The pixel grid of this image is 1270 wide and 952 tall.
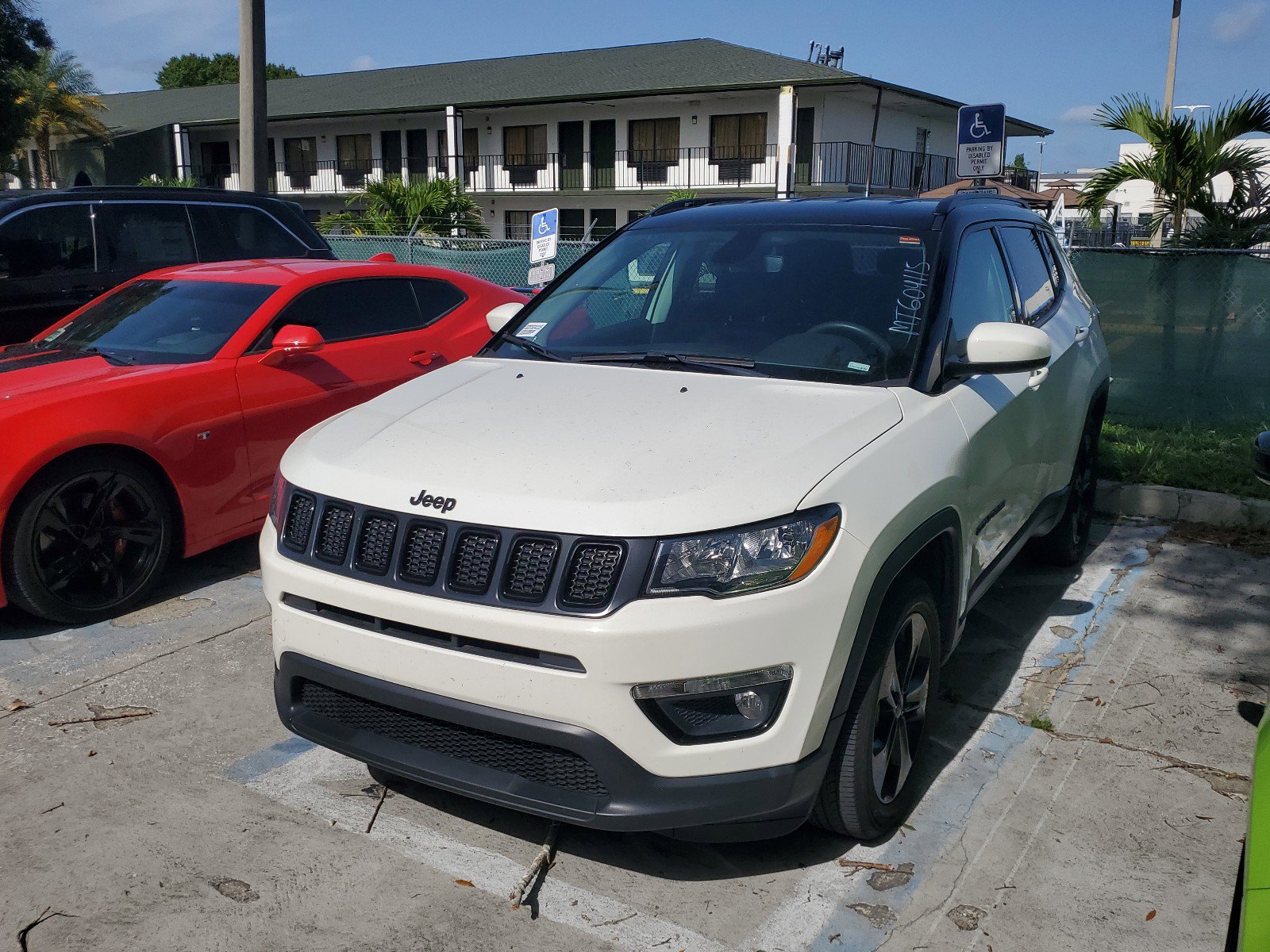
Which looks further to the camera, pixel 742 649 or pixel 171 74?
pixel 171 74

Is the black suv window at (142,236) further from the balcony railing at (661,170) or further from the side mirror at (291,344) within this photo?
the balcony railing at (661,170)

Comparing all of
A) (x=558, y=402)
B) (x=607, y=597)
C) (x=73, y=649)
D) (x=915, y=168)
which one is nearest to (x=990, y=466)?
(x=558, y=402)

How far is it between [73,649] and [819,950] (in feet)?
11.2

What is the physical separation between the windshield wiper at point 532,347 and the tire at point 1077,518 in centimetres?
275

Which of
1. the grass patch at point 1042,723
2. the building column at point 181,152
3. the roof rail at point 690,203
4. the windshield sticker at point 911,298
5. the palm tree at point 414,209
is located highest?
the building column at point 181,152

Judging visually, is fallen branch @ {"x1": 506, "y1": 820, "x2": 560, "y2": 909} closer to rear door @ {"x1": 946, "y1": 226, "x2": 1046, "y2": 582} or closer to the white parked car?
the white parked car

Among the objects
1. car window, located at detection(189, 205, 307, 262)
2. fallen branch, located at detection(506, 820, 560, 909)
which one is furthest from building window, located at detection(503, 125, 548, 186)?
fallen branch, located at detection(506, 820, 560, 909)

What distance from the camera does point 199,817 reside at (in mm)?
3289

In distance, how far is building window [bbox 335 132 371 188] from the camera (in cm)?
4388

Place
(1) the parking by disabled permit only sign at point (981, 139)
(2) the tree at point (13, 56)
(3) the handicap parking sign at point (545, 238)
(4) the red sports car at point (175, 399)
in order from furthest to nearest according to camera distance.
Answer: (2) the tree at point (13, 56)
(3) the handicap parking sign at point (545, 238)
(1) the parking by disabled permit only sign at point (981, 139)
(4) the red sports car at point (175, 399)

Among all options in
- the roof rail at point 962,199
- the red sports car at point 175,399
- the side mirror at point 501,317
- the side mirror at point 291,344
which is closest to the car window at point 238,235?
the red sports car at point 175,399

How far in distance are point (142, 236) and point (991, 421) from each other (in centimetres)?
621

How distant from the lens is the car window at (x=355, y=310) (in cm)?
588

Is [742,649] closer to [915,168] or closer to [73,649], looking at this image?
[73,649]
